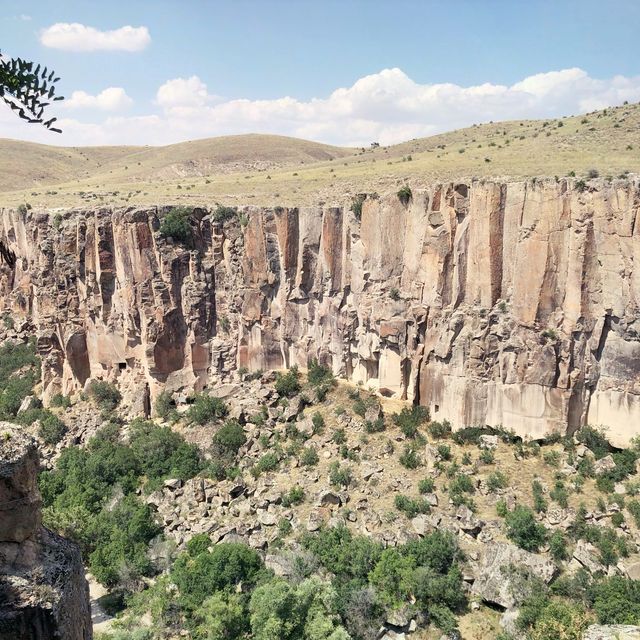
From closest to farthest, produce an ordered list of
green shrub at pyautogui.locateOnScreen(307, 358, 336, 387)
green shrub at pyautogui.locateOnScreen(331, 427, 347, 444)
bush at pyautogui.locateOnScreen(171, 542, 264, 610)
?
1. bush at pyautogui.locateOnScreen(171, 542, 264, 610)
2. green shrub at pyautogui.locateOnScreen(331, 427, 347, 444)
3. green shrub at pyautogui.locateOnScreen(307, 358, 336, 387)

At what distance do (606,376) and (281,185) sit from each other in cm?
2594

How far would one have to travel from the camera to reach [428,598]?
1875 cm

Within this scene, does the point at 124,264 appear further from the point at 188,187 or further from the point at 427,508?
the point at 427,508

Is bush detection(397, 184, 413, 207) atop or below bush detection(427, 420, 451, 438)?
atop

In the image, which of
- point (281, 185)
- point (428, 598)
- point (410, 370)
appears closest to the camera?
point (428, 598)

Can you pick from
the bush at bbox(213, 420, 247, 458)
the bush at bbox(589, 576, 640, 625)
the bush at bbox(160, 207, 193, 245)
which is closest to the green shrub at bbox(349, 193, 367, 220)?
the bush at bbox(160, 207, 193, 245)

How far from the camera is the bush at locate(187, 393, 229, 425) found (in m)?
29.9

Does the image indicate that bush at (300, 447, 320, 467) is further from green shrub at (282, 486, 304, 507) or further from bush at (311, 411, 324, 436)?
green shrub at (282, 486, 304, 507)

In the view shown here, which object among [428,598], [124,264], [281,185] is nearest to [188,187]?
[281,185]

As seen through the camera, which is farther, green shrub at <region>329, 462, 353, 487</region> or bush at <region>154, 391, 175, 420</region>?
bush at <region>154, 391, 175, 420</region>

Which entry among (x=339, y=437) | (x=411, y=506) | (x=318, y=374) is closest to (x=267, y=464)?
(x=339, y=437)

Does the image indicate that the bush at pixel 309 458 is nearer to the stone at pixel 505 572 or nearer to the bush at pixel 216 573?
the bush at pixel 216 573

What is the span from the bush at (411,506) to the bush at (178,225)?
62.3ft

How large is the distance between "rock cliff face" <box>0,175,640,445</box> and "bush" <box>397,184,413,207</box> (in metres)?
0.29
